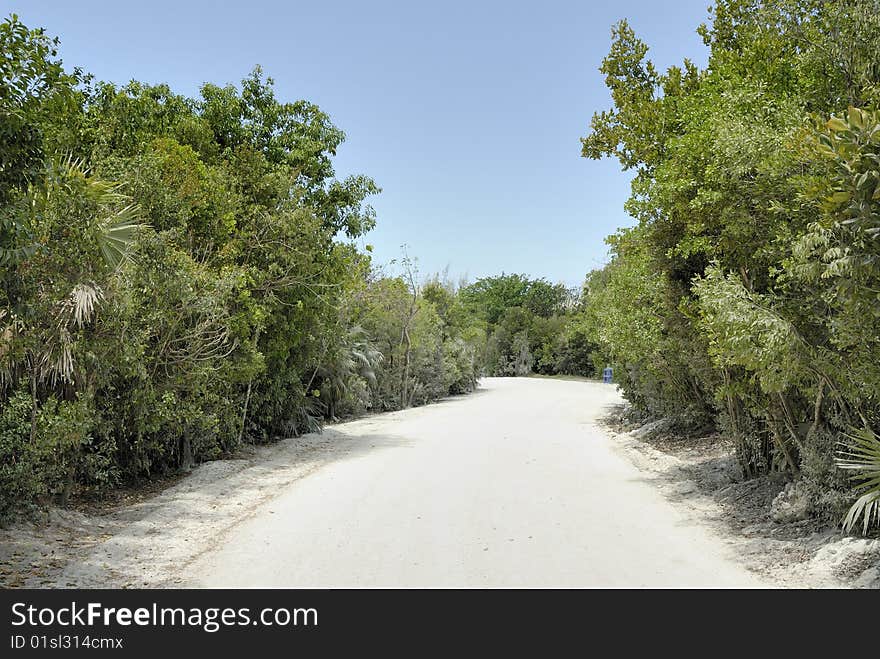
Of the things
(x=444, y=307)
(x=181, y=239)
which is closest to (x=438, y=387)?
(x=444, y=307)

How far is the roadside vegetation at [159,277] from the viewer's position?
250 inches

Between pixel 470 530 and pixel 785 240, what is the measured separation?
4.50m

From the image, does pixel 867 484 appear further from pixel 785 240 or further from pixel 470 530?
pixel 470 530

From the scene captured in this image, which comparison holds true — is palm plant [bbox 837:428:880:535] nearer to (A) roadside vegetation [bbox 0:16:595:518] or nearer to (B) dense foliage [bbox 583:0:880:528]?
(B) dense foliage [bbox 583:0:880:528]

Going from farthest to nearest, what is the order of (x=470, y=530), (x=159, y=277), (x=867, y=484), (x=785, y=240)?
1. (x=159, y=277)
2. (x=470, y=530)
3. (x=785, y=240)
4. (x=867, y=484)

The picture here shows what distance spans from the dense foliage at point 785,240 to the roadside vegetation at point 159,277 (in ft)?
20.2

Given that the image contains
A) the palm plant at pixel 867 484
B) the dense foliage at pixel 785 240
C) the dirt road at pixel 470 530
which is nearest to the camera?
the dense foliage at pixel 785 240

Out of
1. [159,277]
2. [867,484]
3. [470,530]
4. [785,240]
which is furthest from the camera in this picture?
[159,277]

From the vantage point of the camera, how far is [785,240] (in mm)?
7020

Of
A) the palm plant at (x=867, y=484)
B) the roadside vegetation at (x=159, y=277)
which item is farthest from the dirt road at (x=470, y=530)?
the roadside vegetation at (x=159, y=277)

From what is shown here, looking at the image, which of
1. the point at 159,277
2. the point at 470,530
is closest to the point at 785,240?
the point at 470,530

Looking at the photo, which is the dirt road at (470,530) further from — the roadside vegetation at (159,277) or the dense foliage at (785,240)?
the roadside vegetation at (159,277)

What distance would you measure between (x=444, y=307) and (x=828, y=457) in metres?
35.4
